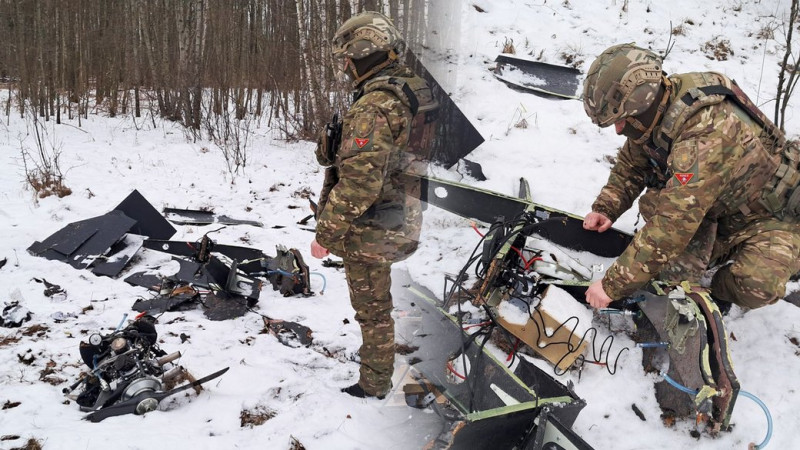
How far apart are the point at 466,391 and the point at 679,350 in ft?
4.10

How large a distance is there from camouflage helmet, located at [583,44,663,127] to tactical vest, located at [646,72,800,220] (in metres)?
0.17

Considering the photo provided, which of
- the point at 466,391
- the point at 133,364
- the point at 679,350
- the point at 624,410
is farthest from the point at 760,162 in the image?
the point at 133,364

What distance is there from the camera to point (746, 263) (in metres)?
3.20

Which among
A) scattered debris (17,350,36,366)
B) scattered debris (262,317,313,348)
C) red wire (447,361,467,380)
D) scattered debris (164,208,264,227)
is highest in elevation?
scattered debris (17,350,36,366)

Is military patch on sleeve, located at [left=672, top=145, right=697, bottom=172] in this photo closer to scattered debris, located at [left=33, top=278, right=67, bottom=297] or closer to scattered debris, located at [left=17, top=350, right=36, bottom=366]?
scattered debris, located at [left=17, top=350, right=36, bottom=366]

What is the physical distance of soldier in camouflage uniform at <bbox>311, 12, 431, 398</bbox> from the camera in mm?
2393

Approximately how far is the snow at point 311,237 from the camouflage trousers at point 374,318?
6.3 inches

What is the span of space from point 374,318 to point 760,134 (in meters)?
2.44

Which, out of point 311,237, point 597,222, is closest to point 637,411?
point 597,222

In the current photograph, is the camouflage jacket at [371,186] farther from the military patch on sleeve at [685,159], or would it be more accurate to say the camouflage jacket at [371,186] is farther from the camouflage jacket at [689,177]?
the military patch on sleeve at [685,159]

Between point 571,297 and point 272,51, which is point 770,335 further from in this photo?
point 272,51

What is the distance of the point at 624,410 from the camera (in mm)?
3109

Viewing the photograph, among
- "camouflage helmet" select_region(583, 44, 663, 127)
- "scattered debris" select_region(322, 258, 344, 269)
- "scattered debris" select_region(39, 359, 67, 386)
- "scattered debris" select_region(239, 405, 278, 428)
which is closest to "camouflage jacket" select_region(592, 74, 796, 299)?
"camouflage helmet" select_region(583, 44, 663, 127)

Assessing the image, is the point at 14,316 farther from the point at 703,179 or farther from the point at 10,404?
the point at 703,179
